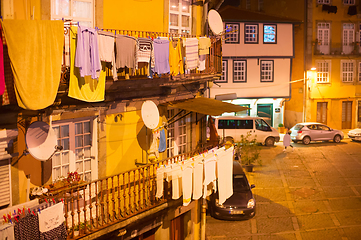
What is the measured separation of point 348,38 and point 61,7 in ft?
112

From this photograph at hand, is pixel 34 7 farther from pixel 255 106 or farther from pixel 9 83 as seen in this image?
pixel 255 106

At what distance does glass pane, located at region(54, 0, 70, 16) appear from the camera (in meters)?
10.8

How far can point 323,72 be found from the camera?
38594 millimetres

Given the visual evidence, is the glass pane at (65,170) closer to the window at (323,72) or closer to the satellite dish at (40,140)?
the satellite dish at (40,140)

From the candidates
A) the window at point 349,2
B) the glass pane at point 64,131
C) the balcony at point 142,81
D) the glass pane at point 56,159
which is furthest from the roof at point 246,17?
the glass pane at point 56,159

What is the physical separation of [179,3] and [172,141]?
493 cm

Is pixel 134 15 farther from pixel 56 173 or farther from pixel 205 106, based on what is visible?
pixel 56 173

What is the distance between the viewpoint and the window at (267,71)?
36.4 metres

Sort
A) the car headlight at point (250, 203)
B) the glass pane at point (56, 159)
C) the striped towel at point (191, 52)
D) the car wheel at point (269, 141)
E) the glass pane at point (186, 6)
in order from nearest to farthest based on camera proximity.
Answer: the glass pane at point (56, 159) → the striped towel at point (191, 52) → the glass pane at point (186, 6) → the car headlight at point (250, 203) → the car wheel at point (269, 141)

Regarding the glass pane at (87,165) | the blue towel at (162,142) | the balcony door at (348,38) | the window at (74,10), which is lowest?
the glass pane at (87,165)

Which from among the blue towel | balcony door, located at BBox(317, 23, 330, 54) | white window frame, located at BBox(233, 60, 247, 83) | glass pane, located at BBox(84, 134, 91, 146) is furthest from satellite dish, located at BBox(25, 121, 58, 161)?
balcony door, located at BBox(317, 23, 330, 54)

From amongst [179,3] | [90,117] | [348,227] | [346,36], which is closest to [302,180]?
[348,227]

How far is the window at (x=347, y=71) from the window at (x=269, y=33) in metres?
7.77

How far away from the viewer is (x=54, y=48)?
911 centimetres
